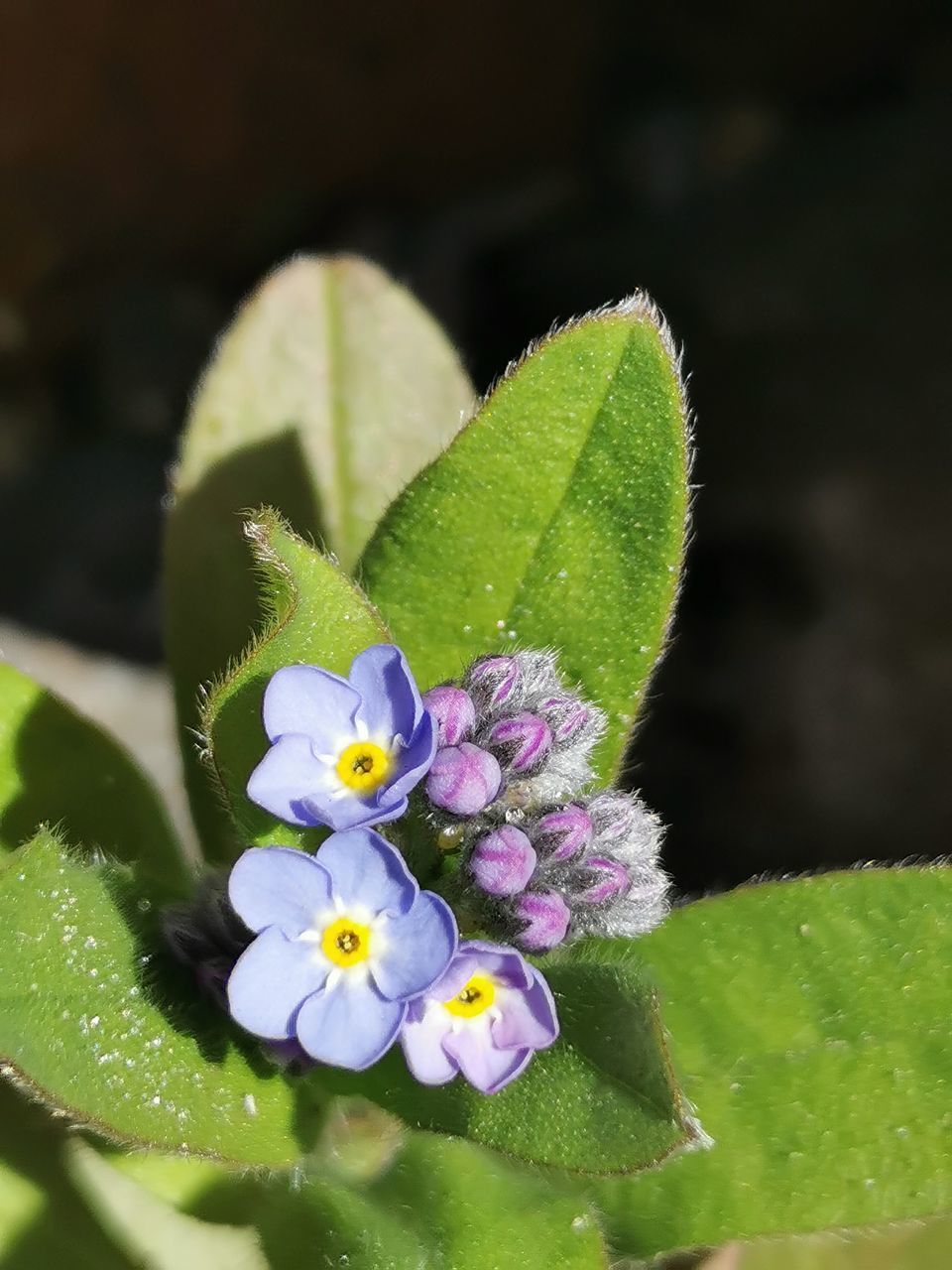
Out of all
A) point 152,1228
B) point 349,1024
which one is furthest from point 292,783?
point 152,1228

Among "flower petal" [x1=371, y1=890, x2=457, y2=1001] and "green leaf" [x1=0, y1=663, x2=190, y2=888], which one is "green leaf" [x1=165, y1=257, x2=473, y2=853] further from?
"flower petal" [x1=371, y1=890, x2=457, y2=1001]

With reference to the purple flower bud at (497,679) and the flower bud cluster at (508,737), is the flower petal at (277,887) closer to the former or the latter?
the flower bud cluster at (508,737)

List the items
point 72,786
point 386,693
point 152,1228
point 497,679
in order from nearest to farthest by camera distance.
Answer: point 386,693 → point 497,679 → point 72,786 → point 152,1228

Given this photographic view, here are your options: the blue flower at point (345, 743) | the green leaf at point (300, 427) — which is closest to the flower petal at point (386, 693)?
the blue flower at point (345, 743)

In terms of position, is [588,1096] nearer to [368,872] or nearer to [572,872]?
[572,872]

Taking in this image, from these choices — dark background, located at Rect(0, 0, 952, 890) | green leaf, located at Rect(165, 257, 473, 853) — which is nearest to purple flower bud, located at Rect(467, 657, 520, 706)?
green leaf, located at Rect(165, 257, 473, 853)
